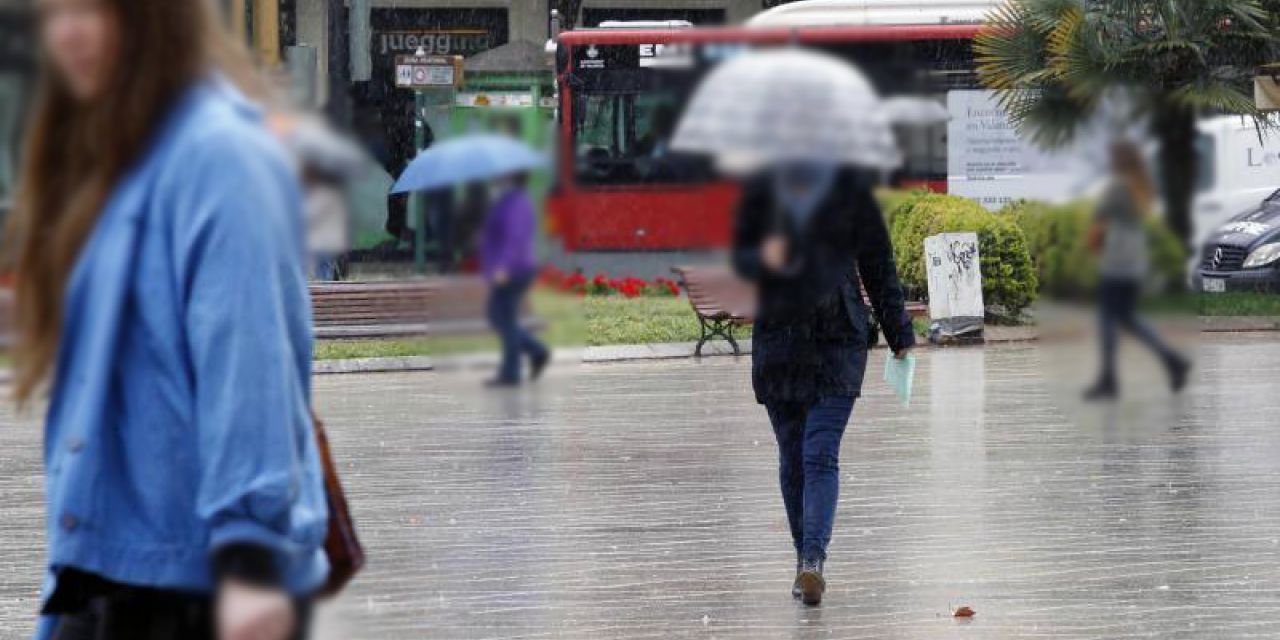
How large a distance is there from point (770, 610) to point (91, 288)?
4.92 meters

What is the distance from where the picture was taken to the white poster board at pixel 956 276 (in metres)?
3.54

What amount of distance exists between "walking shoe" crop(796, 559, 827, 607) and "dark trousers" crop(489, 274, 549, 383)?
5.21 meters

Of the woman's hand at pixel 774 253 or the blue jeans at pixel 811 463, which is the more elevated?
the woman's hand at pixel 774 253

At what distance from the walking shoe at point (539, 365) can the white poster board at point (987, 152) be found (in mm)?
459

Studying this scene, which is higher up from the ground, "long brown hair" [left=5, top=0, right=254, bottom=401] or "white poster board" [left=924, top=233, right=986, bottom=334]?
"long brown hair" [left=5, top=0, right=254, bottom=401]

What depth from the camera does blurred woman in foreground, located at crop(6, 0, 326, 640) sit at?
2.60m

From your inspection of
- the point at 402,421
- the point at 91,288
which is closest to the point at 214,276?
the point at 91,288

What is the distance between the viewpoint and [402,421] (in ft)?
45.3

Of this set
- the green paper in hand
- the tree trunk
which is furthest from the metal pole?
the green paper in hand

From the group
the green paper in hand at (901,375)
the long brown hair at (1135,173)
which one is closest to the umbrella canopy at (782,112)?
the long brown hair at (1135,173)

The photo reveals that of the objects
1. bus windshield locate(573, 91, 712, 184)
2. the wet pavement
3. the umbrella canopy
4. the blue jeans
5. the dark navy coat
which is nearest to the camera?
the umbrella canopy

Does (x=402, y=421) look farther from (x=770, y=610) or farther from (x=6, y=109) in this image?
(x=6, y=109)

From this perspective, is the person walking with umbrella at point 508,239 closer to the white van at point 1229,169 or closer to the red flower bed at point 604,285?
the red flower bed at point 604,285

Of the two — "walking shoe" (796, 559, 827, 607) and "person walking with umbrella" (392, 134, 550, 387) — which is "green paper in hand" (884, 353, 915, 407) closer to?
"walking shoe" (796, 559, 827, 607)
